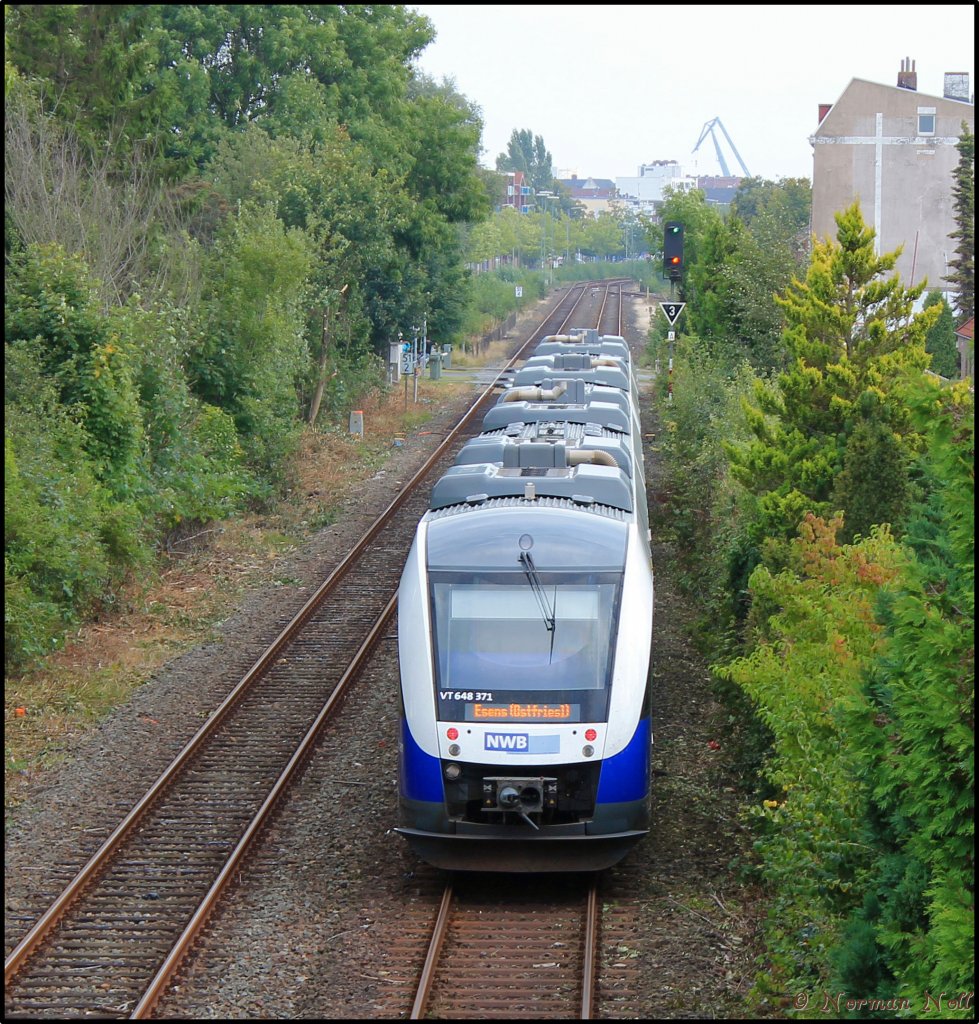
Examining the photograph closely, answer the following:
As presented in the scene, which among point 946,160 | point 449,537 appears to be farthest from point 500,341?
point 449,537

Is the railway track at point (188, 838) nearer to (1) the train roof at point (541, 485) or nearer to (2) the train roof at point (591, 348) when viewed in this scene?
(1) the train roof at point (541, 485)

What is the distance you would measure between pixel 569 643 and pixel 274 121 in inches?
1186

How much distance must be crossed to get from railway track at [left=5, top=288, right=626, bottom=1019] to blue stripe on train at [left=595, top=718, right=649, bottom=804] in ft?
9.24

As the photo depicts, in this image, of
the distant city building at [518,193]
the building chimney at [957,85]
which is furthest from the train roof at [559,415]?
the distant city building at [518,193]

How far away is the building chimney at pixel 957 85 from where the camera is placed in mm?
55969

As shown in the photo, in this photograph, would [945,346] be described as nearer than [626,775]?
No

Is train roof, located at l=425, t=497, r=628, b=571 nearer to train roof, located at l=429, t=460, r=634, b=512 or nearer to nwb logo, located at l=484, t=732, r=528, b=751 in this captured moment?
train roof, located at l=429, t=460, r=634, b=512

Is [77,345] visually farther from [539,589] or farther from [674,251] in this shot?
[674,251]

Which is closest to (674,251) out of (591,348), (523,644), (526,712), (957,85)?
(591,348)

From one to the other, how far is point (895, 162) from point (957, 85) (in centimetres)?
1254

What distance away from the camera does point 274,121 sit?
36188 mm

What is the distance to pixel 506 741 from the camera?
883 centimetres

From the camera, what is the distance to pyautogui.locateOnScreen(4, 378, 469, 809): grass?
497 inches

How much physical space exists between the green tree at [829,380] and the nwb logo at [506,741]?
5471 mm
